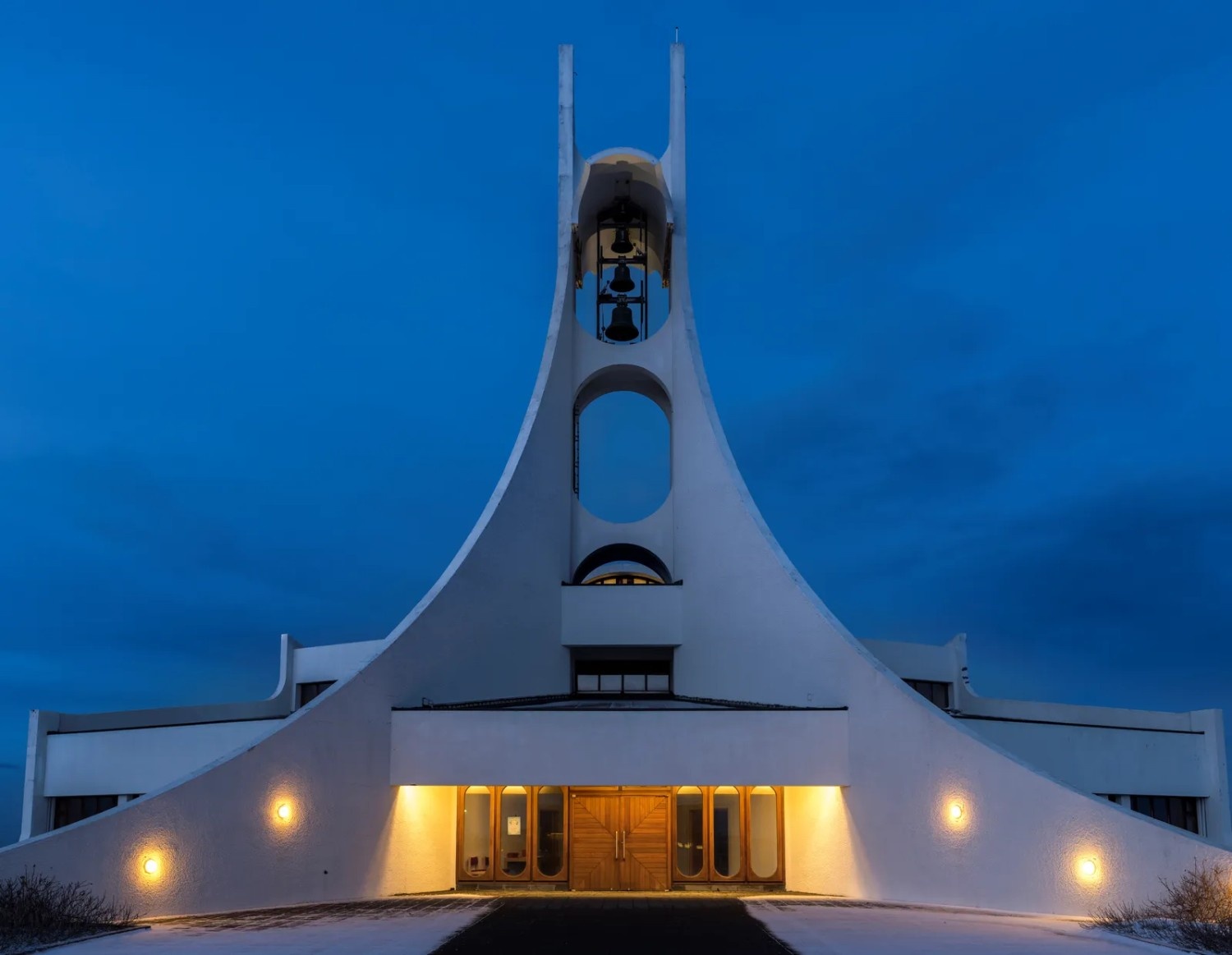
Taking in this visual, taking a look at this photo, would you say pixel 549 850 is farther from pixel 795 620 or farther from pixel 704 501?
pixel 704 501

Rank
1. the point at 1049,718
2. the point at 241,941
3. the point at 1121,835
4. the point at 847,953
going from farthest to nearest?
1. the point at 1049,718
2. the point at 1121,835
3. the point at 241,941
4. the point at 847,953

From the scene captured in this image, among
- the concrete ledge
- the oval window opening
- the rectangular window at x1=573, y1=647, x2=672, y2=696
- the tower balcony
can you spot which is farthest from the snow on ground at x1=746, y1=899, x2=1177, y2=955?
the oval window opening

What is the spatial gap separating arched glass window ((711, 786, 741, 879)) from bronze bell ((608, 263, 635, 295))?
27.4ft

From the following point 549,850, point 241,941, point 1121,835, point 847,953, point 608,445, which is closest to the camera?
point 847,953

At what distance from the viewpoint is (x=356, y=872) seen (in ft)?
38.3

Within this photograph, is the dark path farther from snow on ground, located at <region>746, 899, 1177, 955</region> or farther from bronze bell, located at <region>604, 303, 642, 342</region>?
bronze bell, located at <region>604, 303, 642, 342</region>

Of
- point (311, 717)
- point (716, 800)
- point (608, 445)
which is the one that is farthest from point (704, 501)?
point (608, 445)

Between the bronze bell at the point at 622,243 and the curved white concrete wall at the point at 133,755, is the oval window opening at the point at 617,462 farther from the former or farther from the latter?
the curved white concrete wall at the point at 133,755

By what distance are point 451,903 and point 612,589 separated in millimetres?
5814

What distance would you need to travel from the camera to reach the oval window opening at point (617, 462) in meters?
42.6

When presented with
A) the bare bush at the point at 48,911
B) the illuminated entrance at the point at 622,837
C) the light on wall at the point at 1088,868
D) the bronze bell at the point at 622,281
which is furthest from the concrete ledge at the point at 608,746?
the bronze bell at the point at 622,281

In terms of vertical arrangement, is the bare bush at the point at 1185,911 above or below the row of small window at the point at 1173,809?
below

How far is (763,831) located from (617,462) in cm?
3681

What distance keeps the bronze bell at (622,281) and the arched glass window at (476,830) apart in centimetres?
842
